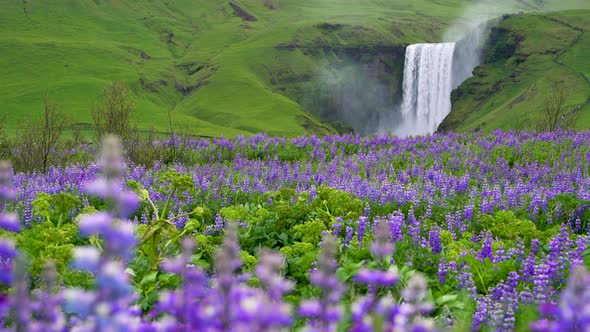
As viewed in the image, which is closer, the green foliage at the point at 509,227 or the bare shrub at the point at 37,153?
the green foliage at the point at 509,227

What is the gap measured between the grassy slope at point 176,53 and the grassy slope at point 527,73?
25.3 metres

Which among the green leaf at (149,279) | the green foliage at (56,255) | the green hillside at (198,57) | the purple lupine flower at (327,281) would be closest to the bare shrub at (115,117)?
the green foliage at (56,255)

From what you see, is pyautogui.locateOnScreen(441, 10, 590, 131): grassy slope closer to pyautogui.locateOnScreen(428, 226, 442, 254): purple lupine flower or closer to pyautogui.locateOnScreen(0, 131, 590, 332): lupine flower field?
pyautogui.locateOnScreen(0, 131, 590, 332): lupine flower field

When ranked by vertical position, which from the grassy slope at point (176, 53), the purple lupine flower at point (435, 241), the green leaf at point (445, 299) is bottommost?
the grassy slope at point (176, 53)

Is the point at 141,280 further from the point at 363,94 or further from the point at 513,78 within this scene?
the point at 363,94

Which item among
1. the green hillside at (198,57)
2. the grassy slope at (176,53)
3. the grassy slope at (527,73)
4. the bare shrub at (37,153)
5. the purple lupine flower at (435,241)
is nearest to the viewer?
the purple lupine flower at (435,241)

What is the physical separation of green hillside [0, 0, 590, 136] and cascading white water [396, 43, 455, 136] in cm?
461

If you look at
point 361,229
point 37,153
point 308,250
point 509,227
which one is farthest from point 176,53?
point 308,250

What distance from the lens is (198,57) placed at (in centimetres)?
11975

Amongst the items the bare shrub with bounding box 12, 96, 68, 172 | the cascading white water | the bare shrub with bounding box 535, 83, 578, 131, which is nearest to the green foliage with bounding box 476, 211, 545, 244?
the bare shrub with bounding box 12, 96, 68, 172

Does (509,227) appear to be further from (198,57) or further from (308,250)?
(198,57)

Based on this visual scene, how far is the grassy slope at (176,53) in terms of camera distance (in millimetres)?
86125

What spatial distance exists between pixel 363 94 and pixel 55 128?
97.0 metres

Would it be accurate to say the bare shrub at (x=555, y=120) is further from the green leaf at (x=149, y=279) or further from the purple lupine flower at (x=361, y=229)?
the green leaf at (x=149, y=279)
